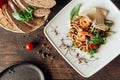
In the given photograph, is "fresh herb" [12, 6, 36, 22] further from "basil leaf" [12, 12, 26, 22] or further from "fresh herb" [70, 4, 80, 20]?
"fresh herb" [70, 4, 80, 20]

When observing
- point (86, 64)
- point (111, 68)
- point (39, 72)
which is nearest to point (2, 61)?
point (39, 72)

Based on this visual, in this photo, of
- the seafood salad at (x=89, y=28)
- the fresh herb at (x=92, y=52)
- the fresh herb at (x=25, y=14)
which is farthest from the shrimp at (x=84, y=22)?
the fresh herb at (x=25, y=14)

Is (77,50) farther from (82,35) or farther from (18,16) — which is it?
(18,16)

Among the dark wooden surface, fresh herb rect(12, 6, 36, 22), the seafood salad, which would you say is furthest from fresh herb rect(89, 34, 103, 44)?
fresh herb rect(12, 6, 36, 22)

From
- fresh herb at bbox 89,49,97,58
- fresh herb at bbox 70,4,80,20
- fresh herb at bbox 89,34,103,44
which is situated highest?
fresh herb at bbox 70,4,80,20

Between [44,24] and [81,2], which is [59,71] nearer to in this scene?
[44,24]

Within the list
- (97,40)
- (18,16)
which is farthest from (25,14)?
(97,40)
